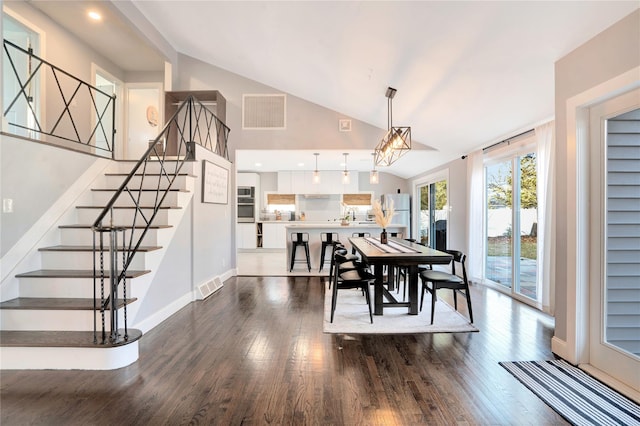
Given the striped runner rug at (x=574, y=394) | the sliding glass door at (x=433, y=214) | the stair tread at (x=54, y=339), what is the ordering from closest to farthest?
the striped runner rug at (x=574, y=394), the stair tread at (x=54, y=339), the sliding glass door at (x=433, y=214)

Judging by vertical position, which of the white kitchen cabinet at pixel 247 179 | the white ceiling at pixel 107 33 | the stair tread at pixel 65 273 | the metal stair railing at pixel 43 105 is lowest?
the stair tread at pixel 65 273

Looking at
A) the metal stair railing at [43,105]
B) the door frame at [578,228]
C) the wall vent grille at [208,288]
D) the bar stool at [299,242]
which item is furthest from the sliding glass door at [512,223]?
the metal stair railing at [43,105]

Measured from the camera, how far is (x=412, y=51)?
10.3ft

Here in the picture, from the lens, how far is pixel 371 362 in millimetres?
2402

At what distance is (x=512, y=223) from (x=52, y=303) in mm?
5555

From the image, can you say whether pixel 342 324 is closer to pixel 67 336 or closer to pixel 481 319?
pixel 481 319

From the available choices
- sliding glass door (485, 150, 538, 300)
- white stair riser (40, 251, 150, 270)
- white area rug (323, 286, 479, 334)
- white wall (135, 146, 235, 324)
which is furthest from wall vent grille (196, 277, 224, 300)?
sliding glass door (485, 150, 538, 300)

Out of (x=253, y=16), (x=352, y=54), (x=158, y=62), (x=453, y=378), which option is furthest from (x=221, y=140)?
(x=453, y=378)

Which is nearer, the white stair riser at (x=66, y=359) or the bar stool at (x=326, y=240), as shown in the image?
the white stair riser at (x=66, y=359)

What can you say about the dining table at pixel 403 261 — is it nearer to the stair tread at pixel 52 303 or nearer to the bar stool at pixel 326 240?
the bar stool at pixel 326 240

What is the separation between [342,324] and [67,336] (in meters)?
2.45

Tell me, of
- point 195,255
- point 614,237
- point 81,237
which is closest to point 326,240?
point 195,255

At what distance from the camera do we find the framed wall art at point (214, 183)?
14.6 feet

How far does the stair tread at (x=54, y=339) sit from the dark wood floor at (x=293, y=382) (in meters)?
0.20
